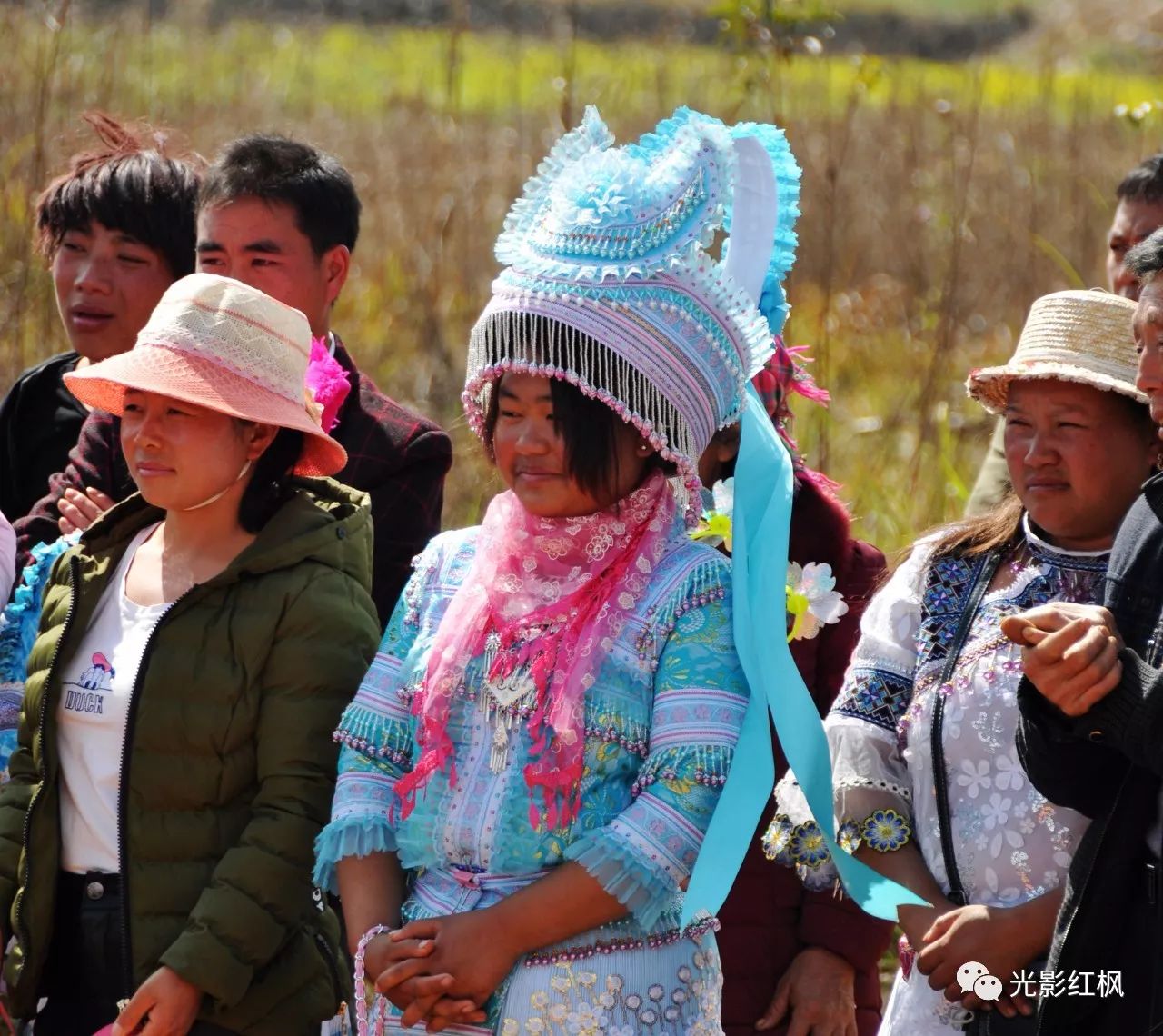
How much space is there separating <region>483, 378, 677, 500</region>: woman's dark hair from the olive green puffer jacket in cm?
50

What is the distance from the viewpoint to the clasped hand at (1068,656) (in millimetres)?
2365

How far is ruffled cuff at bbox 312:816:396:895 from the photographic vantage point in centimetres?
269

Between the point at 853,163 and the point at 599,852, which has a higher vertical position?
the point at 853,163

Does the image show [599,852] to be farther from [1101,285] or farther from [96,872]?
[1101,285]

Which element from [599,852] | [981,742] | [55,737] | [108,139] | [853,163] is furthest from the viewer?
[853,163]

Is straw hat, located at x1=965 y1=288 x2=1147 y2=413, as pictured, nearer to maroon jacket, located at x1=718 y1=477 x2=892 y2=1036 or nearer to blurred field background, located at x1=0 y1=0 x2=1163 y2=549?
maroon jacket, located at x1=718 y1=477 x2=892 y2=1036

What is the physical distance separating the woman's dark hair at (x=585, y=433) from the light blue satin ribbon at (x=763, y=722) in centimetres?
23

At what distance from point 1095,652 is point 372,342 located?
19.4 feet

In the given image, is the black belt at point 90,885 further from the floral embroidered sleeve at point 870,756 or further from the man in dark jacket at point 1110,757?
the man in dark jacket at point 1110,757

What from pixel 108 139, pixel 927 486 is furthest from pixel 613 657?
pixel 927 486

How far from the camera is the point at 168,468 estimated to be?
2.96 m

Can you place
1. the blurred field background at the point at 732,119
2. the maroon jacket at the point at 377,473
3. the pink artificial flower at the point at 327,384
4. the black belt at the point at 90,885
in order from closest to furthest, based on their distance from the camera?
the black belt at the point at 90,885, the pink artificial flower at the point at 327,384, the maroon jacket at the point at 377,473, the blurred field background at the point at 732,119

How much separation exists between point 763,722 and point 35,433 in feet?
7.10

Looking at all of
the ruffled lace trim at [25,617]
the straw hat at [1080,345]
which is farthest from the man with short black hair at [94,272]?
the straw hat at [1080,345]
